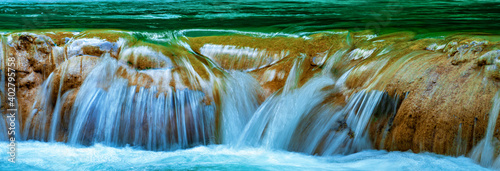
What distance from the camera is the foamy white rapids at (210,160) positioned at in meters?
4.04

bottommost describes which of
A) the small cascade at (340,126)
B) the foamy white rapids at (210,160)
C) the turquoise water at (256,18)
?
the foamy white rapids at (210,160)

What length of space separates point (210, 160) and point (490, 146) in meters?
2.82

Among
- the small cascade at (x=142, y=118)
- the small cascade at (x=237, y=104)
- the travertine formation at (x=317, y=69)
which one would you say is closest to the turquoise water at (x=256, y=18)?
the travertine formation at (x=317, y=69)

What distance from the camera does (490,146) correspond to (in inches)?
150

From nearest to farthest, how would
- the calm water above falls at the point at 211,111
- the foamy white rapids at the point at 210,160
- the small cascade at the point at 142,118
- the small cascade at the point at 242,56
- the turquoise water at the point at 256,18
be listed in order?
1. the foamy white rapids at the point at 210,160
2. the calm water above falls at the point at 211,111
3. the small cascade at the point at 142,118
4. the small cascade at the point at 242,56
5. the turquoise water at the point at 256,18

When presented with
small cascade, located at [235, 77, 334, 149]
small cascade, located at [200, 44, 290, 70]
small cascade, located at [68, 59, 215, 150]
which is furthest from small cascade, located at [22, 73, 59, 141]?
small cascade, located at [235, 77, 334, 149]

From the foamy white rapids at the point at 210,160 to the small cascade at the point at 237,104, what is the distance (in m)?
0.23

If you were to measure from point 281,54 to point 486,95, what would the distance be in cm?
260

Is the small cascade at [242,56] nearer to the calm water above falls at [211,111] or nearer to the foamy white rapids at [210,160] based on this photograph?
the calm water above falls at [211,111]

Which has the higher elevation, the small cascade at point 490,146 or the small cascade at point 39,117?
the small cascade at point 39,117

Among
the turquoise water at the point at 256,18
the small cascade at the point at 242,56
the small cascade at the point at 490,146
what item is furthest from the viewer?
the turquoise water at the point at 256,18

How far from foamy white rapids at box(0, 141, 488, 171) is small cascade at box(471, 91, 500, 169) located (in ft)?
0.30

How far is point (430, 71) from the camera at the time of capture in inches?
173

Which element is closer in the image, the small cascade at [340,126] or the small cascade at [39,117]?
the small cascade at [340,126]
